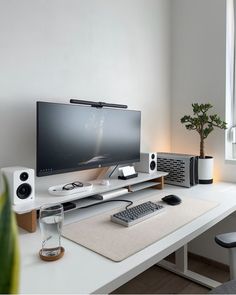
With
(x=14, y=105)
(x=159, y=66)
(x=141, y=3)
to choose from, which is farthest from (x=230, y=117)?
(x=14, y=105)

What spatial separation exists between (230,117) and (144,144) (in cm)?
80

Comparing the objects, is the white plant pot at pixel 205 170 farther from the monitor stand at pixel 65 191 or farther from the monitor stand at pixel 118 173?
the monitor stand at pixel 65 191

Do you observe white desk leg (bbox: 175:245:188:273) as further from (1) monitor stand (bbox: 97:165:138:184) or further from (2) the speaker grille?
(1) monitor stand (bbox: 97:165:138:184)

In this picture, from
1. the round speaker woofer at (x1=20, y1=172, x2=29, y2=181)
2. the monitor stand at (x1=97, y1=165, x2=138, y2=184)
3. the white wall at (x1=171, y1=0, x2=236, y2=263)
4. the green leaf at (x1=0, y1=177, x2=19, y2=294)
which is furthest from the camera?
the white wall at (x1=171, y1=0, x2=236, y2=263)

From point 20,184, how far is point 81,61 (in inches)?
38.4

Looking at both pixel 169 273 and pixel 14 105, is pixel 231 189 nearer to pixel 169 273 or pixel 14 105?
pixel 169 273

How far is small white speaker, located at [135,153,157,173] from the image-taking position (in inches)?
82.0

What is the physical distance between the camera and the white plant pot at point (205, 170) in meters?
2.14

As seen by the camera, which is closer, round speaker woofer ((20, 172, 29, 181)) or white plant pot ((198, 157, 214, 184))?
round speaker woofer ((20, 172, 29, 181))

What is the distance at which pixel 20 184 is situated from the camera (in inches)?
51.9

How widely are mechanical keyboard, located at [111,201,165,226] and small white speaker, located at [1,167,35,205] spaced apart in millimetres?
466

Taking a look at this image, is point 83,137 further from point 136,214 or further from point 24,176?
point 136,214

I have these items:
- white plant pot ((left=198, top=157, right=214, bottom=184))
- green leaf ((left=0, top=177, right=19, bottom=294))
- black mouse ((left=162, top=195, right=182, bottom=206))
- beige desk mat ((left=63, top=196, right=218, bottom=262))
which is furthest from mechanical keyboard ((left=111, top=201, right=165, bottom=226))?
green leaf ((left=0, top=177, right=19, bottom=294))

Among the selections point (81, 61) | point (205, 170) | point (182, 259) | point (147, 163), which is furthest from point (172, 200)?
point (81, 61)
